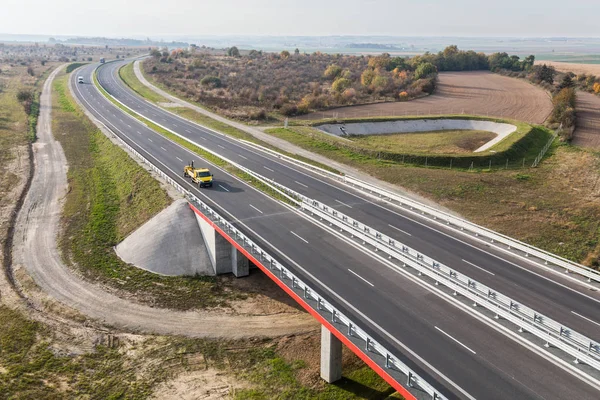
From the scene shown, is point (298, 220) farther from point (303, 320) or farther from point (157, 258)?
point (157, 258)

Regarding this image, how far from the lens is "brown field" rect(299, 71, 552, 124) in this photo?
90.2 meters

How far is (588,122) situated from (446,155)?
135 feet

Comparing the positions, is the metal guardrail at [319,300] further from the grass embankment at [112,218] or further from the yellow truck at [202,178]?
the grass embankment at [112,218]

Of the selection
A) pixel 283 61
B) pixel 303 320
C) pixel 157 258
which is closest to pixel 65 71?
pixel 283 61

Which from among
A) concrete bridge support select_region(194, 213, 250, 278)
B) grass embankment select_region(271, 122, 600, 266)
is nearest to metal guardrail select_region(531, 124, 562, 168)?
grass embankment select_region(271, 122, 600, 266)

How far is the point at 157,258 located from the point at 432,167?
3318 centimetres

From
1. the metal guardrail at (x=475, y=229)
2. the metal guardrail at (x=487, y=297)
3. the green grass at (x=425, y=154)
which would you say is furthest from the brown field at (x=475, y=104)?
the metal guardrail at (x=487, y=297)

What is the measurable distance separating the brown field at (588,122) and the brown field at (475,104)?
579 cm

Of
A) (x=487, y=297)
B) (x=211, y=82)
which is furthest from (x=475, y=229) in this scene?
(x=211, y=82)

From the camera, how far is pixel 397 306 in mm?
24047

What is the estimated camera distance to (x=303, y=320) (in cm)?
3172

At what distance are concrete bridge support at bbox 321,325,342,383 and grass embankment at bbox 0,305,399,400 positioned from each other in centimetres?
46

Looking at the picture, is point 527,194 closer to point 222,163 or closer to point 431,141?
point 431,141

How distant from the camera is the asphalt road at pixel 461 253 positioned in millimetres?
24312
